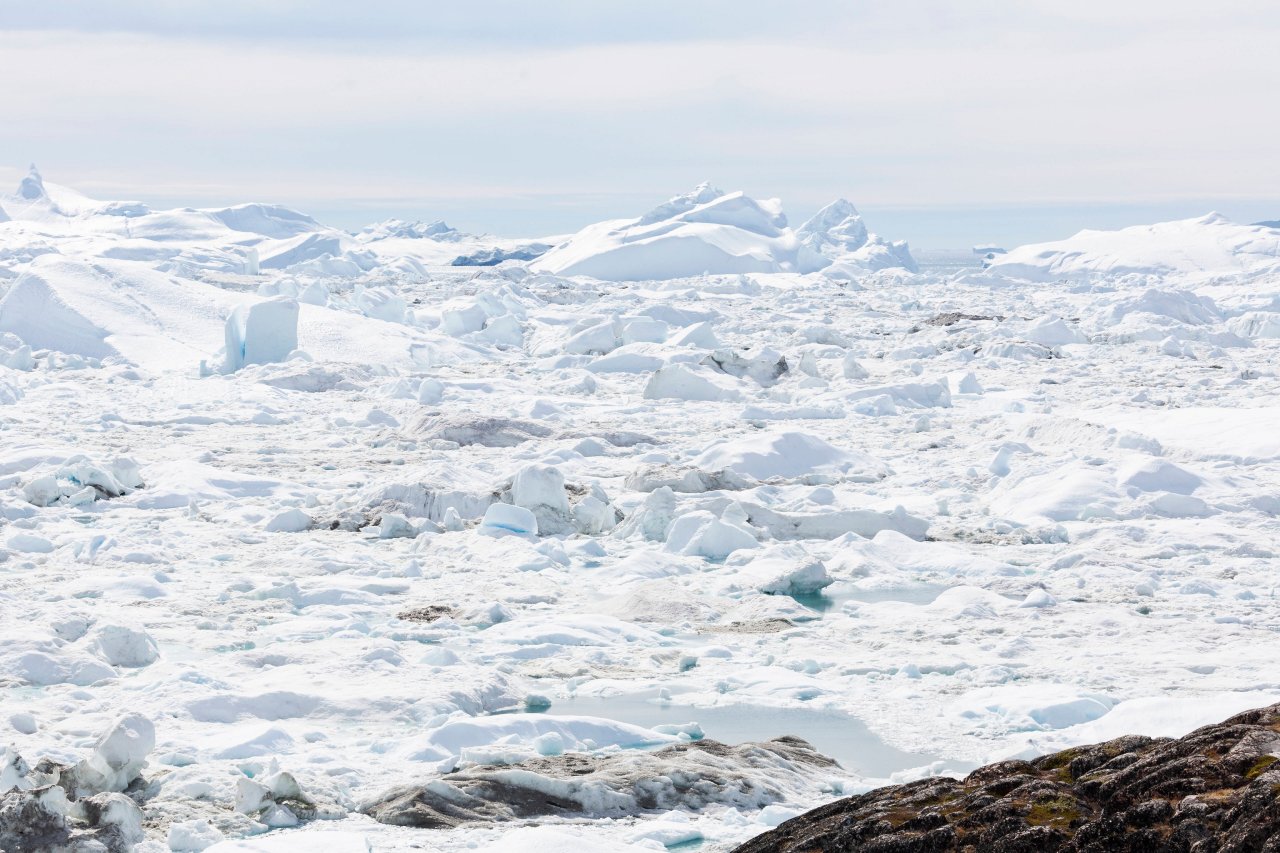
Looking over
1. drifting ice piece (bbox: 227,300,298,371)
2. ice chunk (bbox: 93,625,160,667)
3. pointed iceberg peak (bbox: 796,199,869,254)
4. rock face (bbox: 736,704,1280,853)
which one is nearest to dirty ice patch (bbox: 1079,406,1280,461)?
ice chunk (bbox: 93,625,160,667)

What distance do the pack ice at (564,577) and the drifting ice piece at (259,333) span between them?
6 centimetres

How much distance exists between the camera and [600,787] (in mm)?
5414

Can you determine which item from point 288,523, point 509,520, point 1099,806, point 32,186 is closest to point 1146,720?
point 1099,806

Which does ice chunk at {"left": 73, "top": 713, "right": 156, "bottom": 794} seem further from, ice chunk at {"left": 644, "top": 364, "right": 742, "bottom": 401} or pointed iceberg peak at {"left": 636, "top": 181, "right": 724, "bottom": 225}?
pointed iceberg peak at {"left": 636, "top": 181, "right": 724, "bottom": 225}

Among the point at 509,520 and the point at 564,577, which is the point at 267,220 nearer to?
the point at 509,520

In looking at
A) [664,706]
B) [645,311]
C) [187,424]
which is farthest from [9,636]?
[645,311]

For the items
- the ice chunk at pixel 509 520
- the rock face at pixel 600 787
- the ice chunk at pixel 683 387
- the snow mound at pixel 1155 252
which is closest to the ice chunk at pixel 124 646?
the rock face at pixel 600 787

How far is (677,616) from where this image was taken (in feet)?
29.4

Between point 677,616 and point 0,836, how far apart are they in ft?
16.8

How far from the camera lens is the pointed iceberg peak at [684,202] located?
7631 centimetres

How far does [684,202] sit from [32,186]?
2079 inches

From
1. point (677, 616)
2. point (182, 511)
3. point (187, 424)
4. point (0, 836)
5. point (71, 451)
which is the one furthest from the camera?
point (187, 424)

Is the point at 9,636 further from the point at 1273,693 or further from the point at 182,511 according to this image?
the point at 1273,693

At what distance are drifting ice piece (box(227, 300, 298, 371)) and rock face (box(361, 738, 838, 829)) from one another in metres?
19.8
